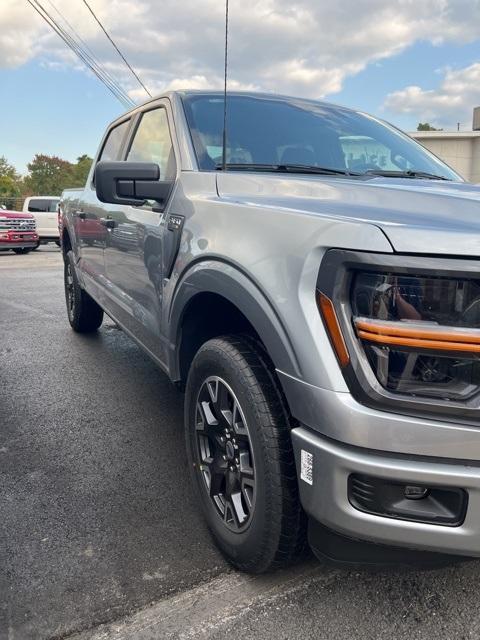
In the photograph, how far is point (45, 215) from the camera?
66.6 ft

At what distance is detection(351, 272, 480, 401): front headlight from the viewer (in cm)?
148

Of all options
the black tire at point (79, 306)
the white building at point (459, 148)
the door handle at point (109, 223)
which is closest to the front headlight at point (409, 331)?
the door handle at point (109, 223)

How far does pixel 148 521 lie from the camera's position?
2576 mm

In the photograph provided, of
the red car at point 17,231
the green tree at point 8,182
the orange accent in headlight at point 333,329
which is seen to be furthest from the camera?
the green tree at point 8,182

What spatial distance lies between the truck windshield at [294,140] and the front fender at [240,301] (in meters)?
0.66

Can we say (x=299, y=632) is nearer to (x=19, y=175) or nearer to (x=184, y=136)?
(x=184, y=136)

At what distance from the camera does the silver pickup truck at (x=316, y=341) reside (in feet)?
4.96

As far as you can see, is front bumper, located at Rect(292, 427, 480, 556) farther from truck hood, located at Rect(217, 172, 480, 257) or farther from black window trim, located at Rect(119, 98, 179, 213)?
black window trim, located at Rect(119, 98, 179, 213)

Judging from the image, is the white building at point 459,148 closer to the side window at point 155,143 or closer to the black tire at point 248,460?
the side window at point 155,143

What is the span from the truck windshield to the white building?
2111cm

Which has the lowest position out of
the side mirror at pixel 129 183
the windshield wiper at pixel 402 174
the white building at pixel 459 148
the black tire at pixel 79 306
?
the black tire at pixel 79 306

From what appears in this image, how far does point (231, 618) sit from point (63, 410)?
2.33m

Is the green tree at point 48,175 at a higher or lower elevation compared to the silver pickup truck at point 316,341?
higher

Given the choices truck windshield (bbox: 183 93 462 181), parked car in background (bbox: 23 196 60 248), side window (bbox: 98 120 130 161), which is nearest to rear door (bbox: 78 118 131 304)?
side window (bbox: 98 120 130 161)
